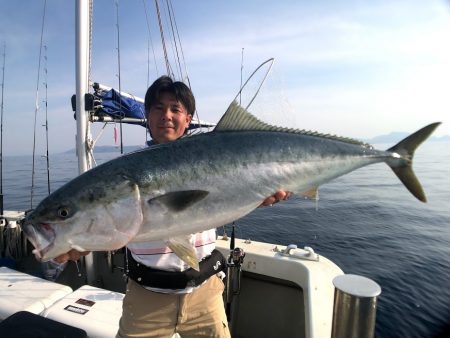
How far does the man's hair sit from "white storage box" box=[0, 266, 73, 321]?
11.2 ft

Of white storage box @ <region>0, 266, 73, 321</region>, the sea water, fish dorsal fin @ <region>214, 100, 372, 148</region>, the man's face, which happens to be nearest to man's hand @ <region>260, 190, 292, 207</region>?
fish dorsal fin @ <region>214, 100, 372, 148</region>

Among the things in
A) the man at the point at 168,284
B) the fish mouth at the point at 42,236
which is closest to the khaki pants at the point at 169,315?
the man at the point at 168,284

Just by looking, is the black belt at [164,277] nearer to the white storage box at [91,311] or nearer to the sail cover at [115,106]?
the white storage box at [91,311]

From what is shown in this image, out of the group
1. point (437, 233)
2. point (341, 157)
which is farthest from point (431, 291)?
point (341, 157)

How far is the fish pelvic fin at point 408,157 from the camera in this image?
3.11 meters

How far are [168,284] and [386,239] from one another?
1536 cm

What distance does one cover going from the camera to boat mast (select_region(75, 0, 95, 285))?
18.0 feet

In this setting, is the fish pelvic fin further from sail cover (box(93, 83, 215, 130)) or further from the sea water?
the sea water

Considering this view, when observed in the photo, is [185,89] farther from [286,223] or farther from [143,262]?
[286,223]

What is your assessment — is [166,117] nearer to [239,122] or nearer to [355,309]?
[239,122]

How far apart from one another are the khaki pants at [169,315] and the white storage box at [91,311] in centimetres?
A: 124

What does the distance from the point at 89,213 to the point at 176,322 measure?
1.48 m

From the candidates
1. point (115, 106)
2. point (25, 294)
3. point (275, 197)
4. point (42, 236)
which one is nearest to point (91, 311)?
point (25, 294)

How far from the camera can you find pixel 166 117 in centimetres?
307
